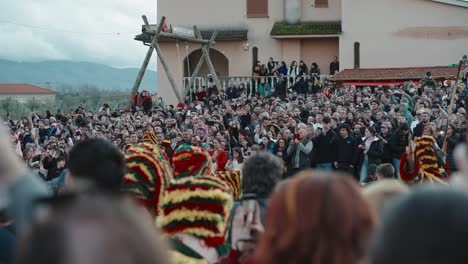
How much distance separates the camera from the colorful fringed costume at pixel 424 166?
984 cm

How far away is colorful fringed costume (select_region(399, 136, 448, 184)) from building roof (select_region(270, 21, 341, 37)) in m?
30.4

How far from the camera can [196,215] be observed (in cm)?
565

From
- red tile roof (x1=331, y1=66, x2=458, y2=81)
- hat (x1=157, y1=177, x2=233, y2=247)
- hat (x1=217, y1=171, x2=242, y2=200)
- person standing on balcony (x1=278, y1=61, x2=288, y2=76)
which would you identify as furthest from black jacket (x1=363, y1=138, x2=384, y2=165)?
person standing on balcony (x1=278, y1=61, x2=288, y2=76)

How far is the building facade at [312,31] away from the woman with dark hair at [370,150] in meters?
23.7

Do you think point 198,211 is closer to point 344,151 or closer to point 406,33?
point 344,151

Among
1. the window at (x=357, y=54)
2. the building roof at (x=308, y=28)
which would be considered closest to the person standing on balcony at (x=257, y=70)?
the building roof at (x=308, y=28)

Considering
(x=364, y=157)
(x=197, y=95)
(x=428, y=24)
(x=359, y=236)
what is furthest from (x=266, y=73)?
(x=359, y=236)

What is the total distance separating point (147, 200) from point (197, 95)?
29997mm

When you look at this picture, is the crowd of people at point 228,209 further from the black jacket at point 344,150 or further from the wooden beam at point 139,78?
the wooden beam at point 139,78

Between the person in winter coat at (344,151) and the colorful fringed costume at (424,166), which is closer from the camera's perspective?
the colorful fringed costume at (424,166)

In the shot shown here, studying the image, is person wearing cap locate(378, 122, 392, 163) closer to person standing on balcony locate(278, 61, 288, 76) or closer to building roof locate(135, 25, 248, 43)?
person standing on balcony locate(278, 61, 288, 76)

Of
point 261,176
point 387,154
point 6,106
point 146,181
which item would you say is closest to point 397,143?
point 387,154

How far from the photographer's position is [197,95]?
36.1 meters

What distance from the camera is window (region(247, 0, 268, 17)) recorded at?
43062 mm
